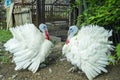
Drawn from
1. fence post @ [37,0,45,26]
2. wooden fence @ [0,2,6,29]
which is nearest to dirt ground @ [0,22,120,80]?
fence post @ [37,0,45,26]

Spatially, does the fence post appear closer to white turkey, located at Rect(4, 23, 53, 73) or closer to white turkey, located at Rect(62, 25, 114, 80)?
white turkey, located at Rect(4, 23, 53, 73)

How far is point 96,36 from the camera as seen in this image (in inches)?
229

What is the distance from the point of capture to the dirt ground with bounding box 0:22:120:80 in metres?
5.93

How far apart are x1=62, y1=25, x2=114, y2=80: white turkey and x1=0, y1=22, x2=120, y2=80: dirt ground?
0.60ft

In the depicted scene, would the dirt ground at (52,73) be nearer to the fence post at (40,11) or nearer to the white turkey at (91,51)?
the white turkey at (91,51)

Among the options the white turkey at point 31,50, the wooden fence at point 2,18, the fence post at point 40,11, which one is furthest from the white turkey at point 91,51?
the wooden fence at point 2,18

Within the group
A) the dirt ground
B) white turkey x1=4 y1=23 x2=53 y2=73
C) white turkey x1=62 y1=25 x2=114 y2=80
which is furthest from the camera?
white turkey x1=4 y1=23 x2=53 y2=73

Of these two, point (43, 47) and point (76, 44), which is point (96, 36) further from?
point (43, 47)

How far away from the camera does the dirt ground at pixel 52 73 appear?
593cm

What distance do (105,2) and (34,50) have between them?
1607 millimetres

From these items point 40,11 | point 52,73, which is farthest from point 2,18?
point 52,73

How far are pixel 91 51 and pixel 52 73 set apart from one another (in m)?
0.97

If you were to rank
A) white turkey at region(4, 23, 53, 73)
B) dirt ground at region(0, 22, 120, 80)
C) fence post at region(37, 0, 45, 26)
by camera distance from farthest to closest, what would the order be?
1. fence post at region(37, 0, 45, 26)
2. white turkey at region(4, 23, 53, 73)
3. dirt ground at region(0, 22, 120, 80)

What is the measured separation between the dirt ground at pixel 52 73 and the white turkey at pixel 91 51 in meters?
0.18
